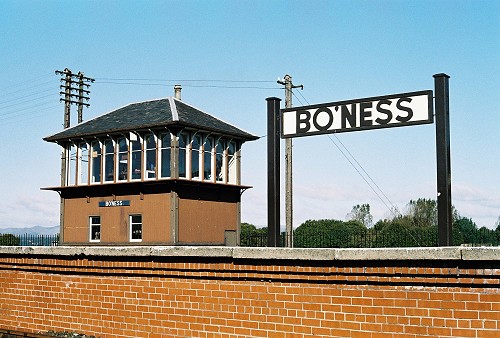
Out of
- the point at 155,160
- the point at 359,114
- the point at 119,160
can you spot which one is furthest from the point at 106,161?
the point at 359,114

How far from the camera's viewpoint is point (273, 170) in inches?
331

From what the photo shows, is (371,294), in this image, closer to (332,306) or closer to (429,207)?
(332,306)

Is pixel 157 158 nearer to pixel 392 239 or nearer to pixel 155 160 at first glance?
pixel 155 160

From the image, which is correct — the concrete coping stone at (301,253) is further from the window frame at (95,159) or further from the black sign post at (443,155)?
the window frame at (95,159)

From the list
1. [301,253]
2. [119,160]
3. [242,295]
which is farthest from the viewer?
[119,160]

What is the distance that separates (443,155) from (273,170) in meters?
2.36

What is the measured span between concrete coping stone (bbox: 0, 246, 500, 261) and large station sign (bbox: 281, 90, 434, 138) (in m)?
1.94

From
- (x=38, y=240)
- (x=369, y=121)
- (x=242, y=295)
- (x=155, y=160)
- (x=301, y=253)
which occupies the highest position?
(x=155, y=160)

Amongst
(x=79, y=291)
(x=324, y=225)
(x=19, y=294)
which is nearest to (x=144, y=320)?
(x=79, y=291)

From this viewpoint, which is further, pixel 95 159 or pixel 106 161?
pixel 95 159

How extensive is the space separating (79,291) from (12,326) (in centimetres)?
169

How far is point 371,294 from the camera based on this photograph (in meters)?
5.98

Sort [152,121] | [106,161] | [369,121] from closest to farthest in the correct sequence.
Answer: [369,121] → [152,121] → [106,161]

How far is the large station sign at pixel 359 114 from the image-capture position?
7.25 metres
